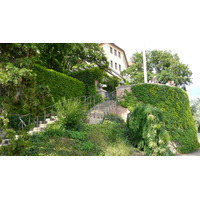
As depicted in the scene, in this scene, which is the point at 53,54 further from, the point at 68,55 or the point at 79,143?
the point at 79,143

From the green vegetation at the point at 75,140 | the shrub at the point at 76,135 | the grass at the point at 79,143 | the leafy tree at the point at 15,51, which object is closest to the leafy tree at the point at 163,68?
the green vegetation at the point at 75,140

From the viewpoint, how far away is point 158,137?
4875 mm

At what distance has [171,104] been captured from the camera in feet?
26.7

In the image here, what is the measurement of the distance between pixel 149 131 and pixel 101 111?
321 cm

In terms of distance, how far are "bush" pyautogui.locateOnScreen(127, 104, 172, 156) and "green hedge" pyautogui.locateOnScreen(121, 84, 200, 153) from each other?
2702 mm

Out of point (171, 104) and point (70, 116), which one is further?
point (171, 104)

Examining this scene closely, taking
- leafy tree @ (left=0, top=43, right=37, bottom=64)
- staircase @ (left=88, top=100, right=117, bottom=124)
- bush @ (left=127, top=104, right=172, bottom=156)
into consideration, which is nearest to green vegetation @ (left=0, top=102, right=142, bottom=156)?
bush @ (left=127, top=104, right=172, bottom=156)

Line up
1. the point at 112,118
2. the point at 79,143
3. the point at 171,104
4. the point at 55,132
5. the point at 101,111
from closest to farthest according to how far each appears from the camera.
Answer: the point at 79,143, the point at 55,132, the point at 112,118, the point at 101,111, the point at 171,104

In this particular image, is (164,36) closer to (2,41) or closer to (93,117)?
(93,117)

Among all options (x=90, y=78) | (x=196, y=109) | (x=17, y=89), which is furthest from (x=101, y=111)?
(x=196, y=109)

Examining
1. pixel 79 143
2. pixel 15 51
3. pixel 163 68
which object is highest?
pixel 163 68
